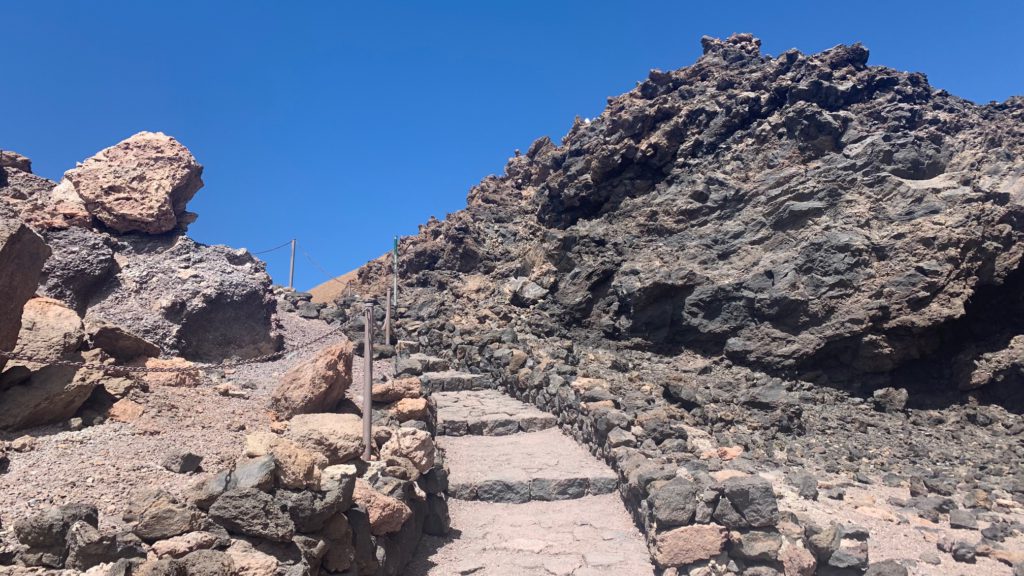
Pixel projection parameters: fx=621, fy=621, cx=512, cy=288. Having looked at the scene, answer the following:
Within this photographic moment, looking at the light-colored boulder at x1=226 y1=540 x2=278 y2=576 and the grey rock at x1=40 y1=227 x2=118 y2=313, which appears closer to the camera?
the light-colored boulder at x1=226 y1=540 x2=278 y2=576

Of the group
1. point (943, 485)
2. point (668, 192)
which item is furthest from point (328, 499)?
point (668, 192)

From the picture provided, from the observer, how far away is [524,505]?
9320 millimetres

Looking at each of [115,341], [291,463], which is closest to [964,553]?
[291,463]

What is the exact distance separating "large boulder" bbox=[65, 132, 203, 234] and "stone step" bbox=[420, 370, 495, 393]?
22.9 feet

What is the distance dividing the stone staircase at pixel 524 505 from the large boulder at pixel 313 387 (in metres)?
2.33

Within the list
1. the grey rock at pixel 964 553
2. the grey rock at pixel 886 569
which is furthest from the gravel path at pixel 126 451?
the grey rock at pixel 964 553

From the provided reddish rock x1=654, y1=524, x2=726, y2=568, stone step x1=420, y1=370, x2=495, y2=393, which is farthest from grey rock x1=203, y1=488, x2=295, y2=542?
stone step x1=420, y1=370, x2=495, y2=393

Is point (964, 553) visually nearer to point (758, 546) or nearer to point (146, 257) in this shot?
point (758, 546)

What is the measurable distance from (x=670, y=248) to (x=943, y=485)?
31.5 feet

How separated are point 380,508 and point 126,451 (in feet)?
8.17

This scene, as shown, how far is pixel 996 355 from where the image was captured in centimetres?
1336

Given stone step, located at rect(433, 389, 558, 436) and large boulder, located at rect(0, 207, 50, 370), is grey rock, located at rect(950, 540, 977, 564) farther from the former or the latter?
large boulder, located at rect(0, 207, 50, 370)

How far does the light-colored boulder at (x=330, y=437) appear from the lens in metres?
6.52

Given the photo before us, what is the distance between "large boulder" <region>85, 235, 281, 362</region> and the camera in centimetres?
1197
